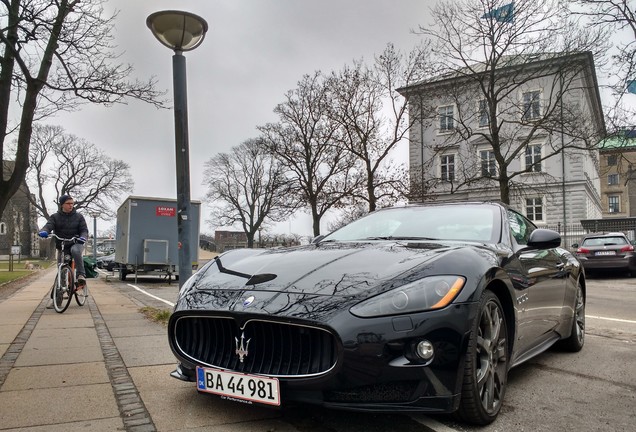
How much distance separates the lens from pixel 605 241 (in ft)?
52.6

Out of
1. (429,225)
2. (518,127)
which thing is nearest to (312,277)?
(429,225)

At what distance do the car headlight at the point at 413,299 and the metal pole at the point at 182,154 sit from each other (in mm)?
4196

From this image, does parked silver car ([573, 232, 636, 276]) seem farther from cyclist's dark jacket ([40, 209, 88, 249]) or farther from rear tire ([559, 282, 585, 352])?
cyclist's dark jacket ([40, 209, 88, 249])

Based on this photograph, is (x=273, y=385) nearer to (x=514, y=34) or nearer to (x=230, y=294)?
(x=230, y=294)

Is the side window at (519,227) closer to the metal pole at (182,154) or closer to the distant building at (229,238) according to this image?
the metal pole at (182,154)

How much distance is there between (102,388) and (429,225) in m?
2.70

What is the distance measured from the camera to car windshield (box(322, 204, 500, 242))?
3.73 m

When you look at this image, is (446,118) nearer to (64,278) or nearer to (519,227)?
(64,278)

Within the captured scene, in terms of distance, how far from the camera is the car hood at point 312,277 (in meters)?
2.58

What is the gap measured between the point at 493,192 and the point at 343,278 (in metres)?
38.7

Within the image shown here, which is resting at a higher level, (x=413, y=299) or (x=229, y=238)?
(x=229, y=238)

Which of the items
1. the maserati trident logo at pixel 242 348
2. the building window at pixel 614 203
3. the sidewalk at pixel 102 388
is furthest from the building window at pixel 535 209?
the building window at pixel 614 203

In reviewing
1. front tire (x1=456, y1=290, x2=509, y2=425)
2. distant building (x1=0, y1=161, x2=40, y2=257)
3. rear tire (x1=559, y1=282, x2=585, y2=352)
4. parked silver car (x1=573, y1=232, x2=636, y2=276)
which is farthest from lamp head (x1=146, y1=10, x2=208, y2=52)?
distant building (x1=0, y1=161, x2=40, y2=257)

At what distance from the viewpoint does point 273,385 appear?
246 centimetres
